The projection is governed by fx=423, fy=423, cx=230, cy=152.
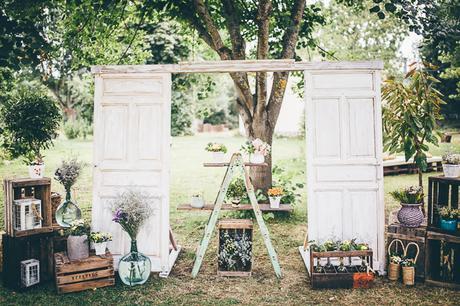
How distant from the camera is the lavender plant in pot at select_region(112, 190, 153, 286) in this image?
513 cm

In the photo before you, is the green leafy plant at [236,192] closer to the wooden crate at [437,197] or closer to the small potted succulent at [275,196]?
the small potted succulent at [275,196]

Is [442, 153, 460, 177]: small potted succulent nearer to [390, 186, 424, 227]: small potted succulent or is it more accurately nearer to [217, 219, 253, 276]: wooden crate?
[390, 186, 424, 227]: small potted succulent

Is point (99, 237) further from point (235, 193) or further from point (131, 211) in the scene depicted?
point (235, 193)

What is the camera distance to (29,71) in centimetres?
2656

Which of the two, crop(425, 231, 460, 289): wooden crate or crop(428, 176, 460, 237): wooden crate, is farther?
crop(428, 176, 460, 237): wooden crate

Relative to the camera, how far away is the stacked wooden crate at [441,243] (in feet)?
16.5

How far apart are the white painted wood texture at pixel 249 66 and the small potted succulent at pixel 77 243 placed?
2.02 meters

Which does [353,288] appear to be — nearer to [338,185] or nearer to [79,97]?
[338,185]

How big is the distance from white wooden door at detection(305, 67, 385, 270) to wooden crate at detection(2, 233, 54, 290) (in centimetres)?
334

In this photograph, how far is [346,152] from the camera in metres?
5.41

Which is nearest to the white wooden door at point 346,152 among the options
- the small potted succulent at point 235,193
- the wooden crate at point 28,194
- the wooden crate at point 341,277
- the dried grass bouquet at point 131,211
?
the wooden crate at point 341,277

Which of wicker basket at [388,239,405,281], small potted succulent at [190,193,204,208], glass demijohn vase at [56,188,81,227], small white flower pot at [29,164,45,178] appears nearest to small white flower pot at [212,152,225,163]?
small potted succulent at [190,193,204,208]

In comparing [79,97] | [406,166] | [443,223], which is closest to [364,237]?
[443,223]

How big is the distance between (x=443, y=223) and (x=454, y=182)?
1.68 ft
